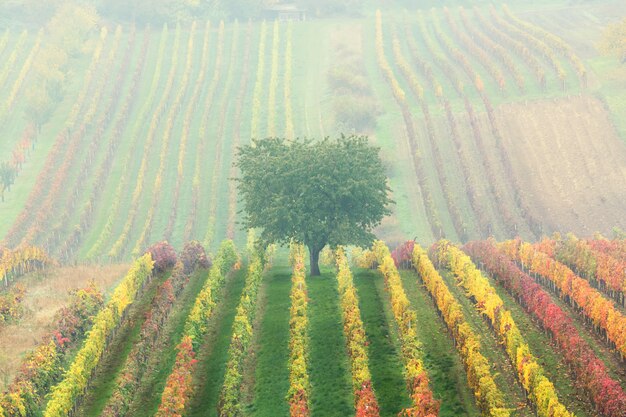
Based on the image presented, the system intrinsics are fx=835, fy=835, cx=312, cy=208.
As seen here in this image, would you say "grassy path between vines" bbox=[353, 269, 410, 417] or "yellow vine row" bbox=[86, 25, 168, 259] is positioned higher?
"yellow vine row" bbox=[86, 25, 168, 259]

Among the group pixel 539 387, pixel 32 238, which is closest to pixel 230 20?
pixel 32 238

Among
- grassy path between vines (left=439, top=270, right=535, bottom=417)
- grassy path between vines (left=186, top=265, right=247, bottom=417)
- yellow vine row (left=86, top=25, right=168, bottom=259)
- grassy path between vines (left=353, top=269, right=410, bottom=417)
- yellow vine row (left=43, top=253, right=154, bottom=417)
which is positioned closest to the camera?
grassy path between vines (left=439, top=270, right=535, bottom=417)

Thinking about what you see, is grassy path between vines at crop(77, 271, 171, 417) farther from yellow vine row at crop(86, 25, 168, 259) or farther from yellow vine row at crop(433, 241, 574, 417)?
yellow vine row at crop(86, 25, 168, 259)

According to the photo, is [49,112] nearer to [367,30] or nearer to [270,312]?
[367,30]

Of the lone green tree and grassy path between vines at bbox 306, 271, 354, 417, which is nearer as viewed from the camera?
grassy path between vines at bbox 306, 271, 354, 417

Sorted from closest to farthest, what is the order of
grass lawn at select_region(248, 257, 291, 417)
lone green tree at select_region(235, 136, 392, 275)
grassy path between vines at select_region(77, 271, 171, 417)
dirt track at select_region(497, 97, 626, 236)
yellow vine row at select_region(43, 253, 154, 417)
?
yellow vine row at select_region(43, 253, 154, 417) → grass lawn at select_region(248, 257, 291, 417) → grassy path between vines at select_region(77, 271, 171, 417) → lone green tree at select_region(235, 136, 392, 275) → dirt track at select_region(497, 97, 626, 236)

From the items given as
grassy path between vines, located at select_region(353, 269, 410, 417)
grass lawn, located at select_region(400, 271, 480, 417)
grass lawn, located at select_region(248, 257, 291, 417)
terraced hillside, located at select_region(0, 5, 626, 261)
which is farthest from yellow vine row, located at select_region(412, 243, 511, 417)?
terraced hillside, located at select_region(0, 5, 626, 261)

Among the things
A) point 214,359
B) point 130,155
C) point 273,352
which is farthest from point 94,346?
point 130,155
